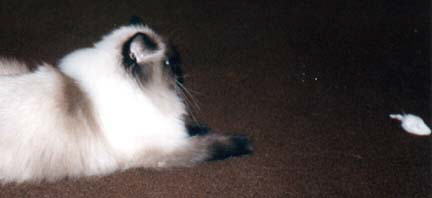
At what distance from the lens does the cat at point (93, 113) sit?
1.32 metres

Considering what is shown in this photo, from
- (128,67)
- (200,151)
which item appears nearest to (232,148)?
(200,151)

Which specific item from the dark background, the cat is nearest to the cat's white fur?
the cat

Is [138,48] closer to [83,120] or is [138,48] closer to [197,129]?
[83,120]

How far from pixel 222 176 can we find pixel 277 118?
43cm

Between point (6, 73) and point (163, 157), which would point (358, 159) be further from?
point (6, 73)

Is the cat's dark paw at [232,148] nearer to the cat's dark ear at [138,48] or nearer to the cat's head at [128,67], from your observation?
the cat's head at [128,67]

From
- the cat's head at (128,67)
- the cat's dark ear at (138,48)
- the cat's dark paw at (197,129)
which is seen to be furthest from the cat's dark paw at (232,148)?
the cat's dark ear at (138,48)

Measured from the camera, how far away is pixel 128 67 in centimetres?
137

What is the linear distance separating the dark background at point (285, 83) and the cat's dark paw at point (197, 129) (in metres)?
0.05

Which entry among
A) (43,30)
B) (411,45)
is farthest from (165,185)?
(411,45)

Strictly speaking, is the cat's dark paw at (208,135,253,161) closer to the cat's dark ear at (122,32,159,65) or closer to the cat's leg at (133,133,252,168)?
the cat's leg at (133,133,252,168)

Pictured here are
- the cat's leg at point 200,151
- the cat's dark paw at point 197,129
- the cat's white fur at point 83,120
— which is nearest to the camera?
the cat's white fur at point 83,120

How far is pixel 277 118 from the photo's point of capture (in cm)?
184

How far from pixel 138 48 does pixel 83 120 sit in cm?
29
